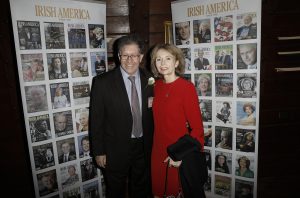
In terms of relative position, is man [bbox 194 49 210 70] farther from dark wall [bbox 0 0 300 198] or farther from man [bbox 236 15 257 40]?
dark wall [bbox 0 0 300 198]

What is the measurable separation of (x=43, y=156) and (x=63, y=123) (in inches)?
14.7

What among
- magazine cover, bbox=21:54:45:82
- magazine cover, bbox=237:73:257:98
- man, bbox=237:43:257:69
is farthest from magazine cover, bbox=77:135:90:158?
man, bbox=237:43:257:69

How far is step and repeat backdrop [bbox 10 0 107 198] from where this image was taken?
7.47 feet

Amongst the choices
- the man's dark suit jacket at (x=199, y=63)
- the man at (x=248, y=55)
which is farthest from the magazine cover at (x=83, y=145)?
the man at (x=248, y=55)

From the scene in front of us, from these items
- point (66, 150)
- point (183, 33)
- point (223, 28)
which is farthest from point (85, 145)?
point (223, 28)

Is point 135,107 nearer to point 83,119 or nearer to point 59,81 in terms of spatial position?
point 83,119

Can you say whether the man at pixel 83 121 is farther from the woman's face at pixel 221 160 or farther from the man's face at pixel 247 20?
the man's face at pixel 247 20

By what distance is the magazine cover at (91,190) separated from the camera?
9.23 ft

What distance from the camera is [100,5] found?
8.53 feet

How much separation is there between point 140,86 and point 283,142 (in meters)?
2.00

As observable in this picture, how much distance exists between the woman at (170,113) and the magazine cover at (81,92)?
786 millimetres

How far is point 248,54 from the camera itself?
245 cm

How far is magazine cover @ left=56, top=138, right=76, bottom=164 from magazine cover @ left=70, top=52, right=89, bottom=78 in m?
0.69

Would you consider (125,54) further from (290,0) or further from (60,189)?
(290,0)
